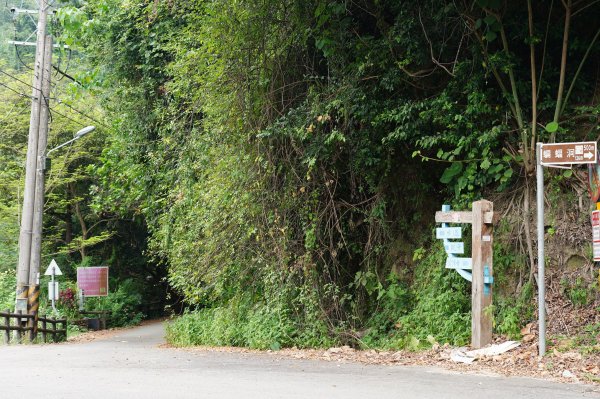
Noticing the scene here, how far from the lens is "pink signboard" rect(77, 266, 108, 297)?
29.6m

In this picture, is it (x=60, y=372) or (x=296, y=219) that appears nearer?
(x=60, y=372)

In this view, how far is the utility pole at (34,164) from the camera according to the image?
62.4 ft

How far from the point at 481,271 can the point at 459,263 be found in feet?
1.45

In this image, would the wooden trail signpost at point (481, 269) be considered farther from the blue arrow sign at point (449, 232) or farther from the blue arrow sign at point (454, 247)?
the blue arrow sign at point (449, 232)

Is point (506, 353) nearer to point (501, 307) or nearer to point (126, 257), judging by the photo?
point (501, 307)

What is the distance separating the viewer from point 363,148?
1260 centimetres

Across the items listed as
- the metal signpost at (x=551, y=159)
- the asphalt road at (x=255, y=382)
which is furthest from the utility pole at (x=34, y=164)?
the metal signpost at (x=551, y=159)

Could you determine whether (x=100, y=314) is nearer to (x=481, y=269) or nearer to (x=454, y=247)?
(x=454, y=247)

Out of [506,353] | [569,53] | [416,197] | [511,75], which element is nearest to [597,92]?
[569,53]

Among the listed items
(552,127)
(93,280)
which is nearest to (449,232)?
(552,127)

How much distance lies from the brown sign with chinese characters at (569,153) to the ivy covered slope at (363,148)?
4.40 ft

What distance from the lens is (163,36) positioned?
19453mm

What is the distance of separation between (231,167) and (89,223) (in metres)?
21.7

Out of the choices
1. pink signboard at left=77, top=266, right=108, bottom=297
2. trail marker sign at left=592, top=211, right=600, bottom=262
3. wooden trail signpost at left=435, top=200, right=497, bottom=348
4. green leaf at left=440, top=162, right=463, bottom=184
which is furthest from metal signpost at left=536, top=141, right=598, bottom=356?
pink signboard at left=77, top=266, right=108, bottom=297
